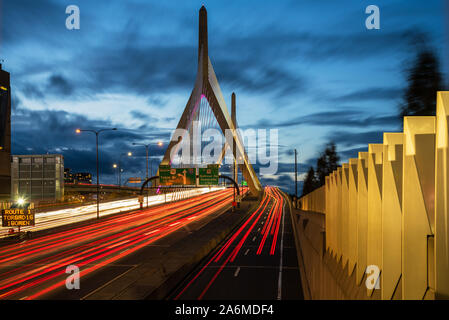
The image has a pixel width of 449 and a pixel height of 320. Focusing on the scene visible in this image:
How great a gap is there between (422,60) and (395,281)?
2603cm

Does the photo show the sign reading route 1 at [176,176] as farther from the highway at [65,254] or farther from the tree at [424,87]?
the tree at [424,87]

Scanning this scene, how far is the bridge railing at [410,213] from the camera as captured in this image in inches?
169

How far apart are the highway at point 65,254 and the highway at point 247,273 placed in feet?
17.9

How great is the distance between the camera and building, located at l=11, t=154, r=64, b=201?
5684cm

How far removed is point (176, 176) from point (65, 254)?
89.6ft

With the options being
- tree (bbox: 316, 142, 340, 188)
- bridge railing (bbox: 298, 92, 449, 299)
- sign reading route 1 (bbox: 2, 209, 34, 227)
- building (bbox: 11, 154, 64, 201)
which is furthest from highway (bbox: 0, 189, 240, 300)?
tree (bbox: 316, 142, 340, 188)

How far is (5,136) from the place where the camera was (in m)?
50.2

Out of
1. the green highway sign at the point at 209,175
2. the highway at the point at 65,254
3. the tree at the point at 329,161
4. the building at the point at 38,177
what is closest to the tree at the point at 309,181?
the tree at the point at 329,161

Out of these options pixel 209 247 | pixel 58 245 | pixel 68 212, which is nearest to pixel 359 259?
pixel 209 247

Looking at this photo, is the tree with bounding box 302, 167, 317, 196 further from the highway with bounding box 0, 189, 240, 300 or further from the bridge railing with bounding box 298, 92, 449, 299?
the bridge railing with bounding box 298, 92, 449, 299

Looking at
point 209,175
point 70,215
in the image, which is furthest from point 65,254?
point 209,175

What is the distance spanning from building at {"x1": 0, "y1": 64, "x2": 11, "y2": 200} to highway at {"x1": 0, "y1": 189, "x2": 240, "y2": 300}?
16001 millimetres

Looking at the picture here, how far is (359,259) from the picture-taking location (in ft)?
25.3
